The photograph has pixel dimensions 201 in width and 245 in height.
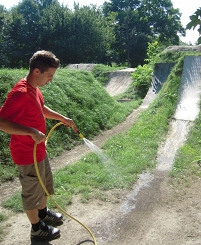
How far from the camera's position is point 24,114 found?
296 cm

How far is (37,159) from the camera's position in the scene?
314cm

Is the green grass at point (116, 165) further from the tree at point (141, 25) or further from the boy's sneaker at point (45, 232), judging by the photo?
the tree at point (141, 25)

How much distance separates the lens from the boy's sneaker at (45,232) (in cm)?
329

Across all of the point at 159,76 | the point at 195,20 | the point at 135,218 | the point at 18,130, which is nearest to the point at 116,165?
the point at 135,218

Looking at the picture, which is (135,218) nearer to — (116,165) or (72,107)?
(116,165)

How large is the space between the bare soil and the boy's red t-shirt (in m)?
0.99

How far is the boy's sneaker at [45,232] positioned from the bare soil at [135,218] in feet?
0.21

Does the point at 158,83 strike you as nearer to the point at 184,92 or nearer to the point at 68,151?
the point at 184,92

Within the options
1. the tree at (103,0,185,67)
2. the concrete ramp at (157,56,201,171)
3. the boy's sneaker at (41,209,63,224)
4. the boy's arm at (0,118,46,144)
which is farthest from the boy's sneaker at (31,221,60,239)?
the tree at (103,0,185,67)

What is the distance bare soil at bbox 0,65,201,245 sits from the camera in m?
3.39

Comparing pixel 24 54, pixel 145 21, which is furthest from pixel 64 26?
pixel 145 21

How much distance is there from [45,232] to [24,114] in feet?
4.22

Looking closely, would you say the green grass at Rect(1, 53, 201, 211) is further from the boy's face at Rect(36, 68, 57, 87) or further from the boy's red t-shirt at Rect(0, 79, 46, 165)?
the boy's face at Rect(36, 68, 57, 87)

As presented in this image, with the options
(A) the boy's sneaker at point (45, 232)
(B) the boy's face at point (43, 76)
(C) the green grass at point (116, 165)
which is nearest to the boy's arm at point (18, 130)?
(B) the boy's face at point (43, 76)
